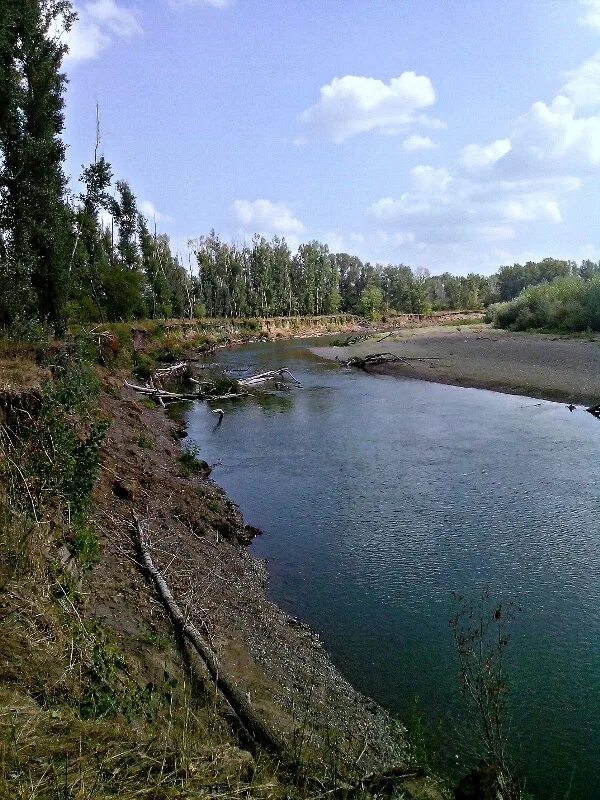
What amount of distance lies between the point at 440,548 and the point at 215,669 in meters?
7.19

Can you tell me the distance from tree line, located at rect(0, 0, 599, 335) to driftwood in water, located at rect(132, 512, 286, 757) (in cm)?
1125

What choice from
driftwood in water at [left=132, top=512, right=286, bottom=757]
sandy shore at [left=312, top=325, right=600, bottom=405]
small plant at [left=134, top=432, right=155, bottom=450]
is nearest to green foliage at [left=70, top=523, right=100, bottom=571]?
driftwood in water at [left=132, top=512, right=286, bottom=757]

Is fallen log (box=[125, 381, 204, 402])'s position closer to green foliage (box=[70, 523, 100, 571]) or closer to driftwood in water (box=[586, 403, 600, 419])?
driftwood in water (box=[586, 403, 600, 419])

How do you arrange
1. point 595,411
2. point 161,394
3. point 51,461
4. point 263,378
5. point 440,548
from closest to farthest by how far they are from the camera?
point 51,461 → point 440,548 → point 595,411 → point 161,394 → point 263,378

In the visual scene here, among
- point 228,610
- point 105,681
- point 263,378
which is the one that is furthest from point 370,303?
point 105,681

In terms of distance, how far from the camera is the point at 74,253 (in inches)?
1119

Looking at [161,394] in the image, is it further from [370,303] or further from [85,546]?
[370,303]

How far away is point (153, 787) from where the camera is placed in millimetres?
3570

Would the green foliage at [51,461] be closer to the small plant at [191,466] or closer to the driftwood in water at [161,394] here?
the small plant at [191,466]

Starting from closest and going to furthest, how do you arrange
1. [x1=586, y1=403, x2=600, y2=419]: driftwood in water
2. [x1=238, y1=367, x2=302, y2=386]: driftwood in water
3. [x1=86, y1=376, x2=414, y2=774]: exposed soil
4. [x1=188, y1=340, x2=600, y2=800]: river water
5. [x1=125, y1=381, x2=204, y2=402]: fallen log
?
[x1=86, y1=376, x2=414, y2=774]: exposed soil, [x1=188, y1=340, x2=600, y2=800]: river water, [x1=586, y1=403, x2=600, y2=419]: driftwood in water, [x1=125, y1=381, x2=204, y2=402]: fallen log, [x1=238, y1=367, x2=302, y2=386]: driftwood in water

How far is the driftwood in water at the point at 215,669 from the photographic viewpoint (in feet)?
20.0

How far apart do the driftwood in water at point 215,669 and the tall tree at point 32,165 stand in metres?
12.9

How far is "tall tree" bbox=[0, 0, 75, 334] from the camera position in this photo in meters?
21.1

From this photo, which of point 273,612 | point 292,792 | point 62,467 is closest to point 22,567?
point 62,467
